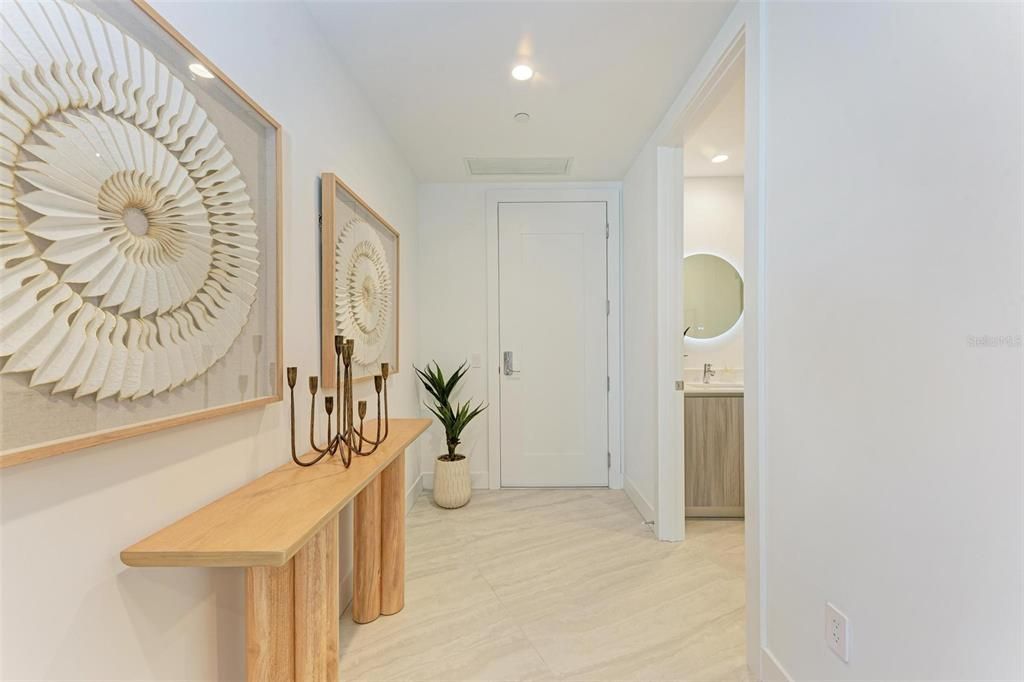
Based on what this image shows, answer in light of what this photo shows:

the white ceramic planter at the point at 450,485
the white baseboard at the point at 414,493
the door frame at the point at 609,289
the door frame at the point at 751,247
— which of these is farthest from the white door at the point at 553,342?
the door frame at the point at 751,247

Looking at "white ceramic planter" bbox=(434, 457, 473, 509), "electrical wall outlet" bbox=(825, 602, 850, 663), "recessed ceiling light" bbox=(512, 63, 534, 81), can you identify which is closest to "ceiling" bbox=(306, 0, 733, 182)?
"recessed ceiling light" bbox=(512, 63, 534, 81)

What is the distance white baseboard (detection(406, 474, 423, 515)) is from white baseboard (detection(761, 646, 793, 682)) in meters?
2.18

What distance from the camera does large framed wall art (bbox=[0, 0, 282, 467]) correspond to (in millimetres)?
735

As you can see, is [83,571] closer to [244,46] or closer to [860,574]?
[244,46]

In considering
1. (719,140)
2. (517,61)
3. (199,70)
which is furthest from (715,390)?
(199,70)

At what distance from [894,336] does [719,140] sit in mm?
2418

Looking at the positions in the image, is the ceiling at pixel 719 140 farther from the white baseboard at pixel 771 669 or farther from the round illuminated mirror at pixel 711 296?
the white baseboard at pixel 771 669

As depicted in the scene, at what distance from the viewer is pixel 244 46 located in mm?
1341

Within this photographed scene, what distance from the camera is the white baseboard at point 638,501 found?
2918 millimetres

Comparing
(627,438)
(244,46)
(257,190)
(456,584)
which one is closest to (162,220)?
(257,190)

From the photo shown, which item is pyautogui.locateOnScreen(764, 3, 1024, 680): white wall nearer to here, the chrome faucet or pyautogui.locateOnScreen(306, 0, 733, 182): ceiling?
pyautogui.locateOnScreen(306, 0, 733, 182): ceiling

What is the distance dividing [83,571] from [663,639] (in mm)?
1817

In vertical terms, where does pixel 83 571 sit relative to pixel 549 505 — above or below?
above

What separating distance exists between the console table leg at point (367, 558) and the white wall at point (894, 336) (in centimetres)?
145
